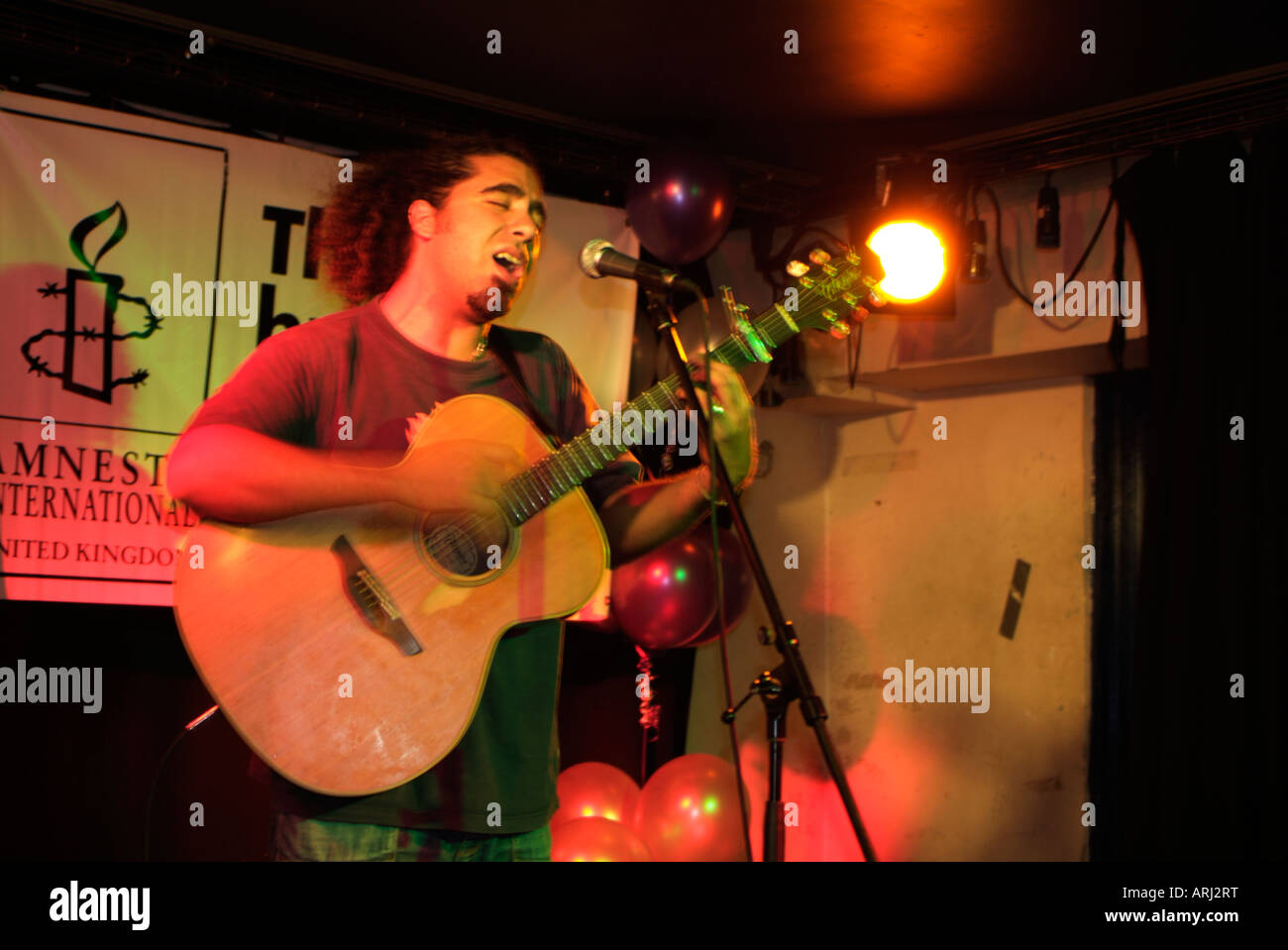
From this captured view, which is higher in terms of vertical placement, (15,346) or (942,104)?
(942,104)

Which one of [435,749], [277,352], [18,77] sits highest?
[18,77]

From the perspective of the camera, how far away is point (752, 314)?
4.68 m

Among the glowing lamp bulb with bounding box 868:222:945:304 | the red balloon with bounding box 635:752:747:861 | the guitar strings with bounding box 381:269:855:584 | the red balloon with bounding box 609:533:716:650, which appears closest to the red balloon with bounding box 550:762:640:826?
the red balloon with bounding box 635:752:747:861

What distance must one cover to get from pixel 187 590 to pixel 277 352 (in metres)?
0.65

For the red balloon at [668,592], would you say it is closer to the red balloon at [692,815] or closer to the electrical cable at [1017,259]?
the red balloon at [692,815]

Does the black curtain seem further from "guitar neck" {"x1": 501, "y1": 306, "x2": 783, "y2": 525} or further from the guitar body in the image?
the guitar body

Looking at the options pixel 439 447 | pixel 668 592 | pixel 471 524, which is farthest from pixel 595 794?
pixel 439 447

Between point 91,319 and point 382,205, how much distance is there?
0.86 metres

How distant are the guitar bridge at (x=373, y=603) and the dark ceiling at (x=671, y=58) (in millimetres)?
1628

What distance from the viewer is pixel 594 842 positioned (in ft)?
10.6

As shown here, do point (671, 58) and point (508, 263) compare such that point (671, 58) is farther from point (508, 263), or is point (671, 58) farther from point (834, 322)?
point (834, 322)
